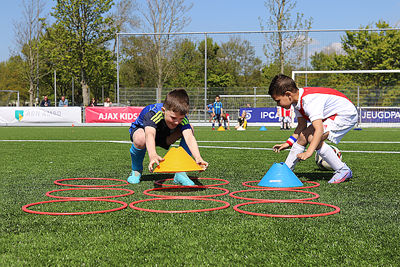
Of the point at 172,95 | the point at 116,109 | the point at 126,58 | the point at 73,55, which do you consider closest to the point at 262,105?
the point at 116,109

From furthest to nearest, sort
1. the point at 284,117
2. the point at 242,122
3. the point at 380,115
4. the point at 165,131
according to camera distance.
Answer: the point at 380,115
the point at 242,122
the point at 284,117
the point at 165,131

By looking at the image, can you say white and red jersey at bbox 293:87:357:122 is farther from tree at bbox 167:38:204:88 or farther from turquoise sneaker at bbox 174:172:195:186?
tree at bbox 167:38:204:88

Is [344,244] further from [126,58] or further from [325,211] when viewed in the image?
[126,58]

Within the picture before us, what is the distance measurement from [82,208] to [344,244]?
2149 mm

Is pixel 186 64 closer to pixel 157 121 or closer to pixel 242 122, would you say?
pixel 242 122

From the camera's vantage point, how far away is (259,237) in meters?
2.86

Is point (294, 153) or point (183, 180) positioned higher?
point (294, 153)

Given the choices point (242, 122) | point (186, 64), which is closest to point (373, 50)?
point (186, 64)

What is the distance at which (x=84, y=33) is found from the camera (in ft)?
130

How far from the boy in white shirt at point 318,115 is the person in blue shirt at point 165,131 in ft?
3.78

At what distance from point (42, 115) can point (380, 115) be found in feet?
68.4

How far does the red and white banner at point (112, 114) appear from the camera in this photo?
2805 centimetres

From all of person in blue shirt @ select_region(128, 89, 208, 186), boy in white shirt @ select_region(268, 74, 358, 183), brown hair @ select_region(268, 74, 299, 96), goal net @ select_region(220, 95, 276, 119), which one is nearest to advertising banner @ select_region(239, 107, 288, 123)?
goal net @ select_region(220, 95, 276, 119)

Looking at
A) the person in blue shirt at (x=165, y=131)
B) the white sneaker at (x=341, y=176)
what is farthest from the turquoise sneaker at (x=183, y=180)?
the white sneaker at (x=341, y=176)
